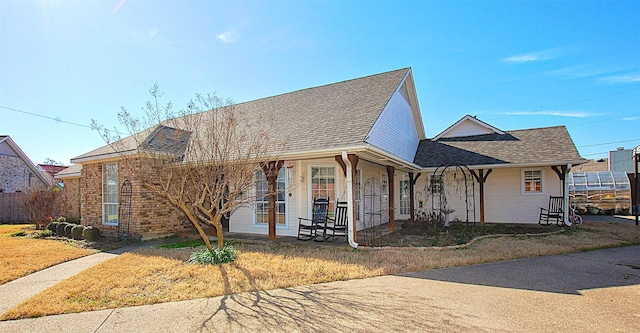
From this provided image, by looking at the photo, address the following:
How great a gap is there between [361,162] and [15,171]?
74.3 feet

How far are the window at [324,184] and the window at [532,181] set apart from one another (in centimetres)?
801

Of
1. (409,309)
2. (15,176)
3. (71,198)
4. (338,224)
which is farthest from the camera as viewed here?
(15,176)

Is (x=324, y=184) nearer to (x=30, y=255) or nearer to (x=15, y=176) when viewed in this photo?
(x=30, y=255)

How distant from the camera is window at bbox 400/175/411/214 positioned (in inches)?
575

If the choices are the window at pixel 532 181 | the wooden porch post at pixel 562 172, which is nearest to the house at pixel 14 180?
the window at pixel 532 181

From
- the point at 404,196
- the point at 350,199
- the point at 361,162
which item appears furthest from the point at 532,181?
the point at 350,199

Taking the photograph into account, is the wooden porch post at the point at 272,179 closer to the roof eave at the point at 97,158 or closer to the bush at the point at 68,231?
the roof eave at the point at 97,158

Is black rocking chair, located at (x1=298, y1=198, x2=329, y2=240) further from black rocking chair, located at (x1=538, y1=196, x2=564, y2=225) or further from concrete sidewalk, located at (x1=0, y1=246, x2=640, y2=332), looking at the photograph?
black rocking chair, located at (x1=538, y1=196, x2=564, y2=225)

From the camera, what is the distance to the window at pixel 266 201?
1012 cm

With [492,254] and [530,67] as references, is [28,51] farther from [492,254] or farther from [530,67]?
[530,67]

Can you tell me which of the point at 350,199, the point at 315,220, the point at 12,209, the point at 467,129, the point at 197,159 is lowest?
the point at 12,209

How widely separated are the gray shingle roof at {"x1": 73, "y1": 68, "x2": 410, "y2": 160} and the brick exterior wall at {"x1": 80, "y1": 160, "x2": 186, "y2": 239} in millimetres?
764

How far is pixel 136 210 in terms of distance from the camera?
10031 mm

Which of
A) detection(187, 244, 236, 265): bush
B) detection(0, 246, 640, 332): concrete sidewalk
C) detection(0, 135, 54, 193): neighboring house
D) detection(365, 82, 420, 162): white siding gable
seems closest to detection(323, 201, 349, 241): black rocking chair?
detection(365, 82, 420, 162): white siding gable
